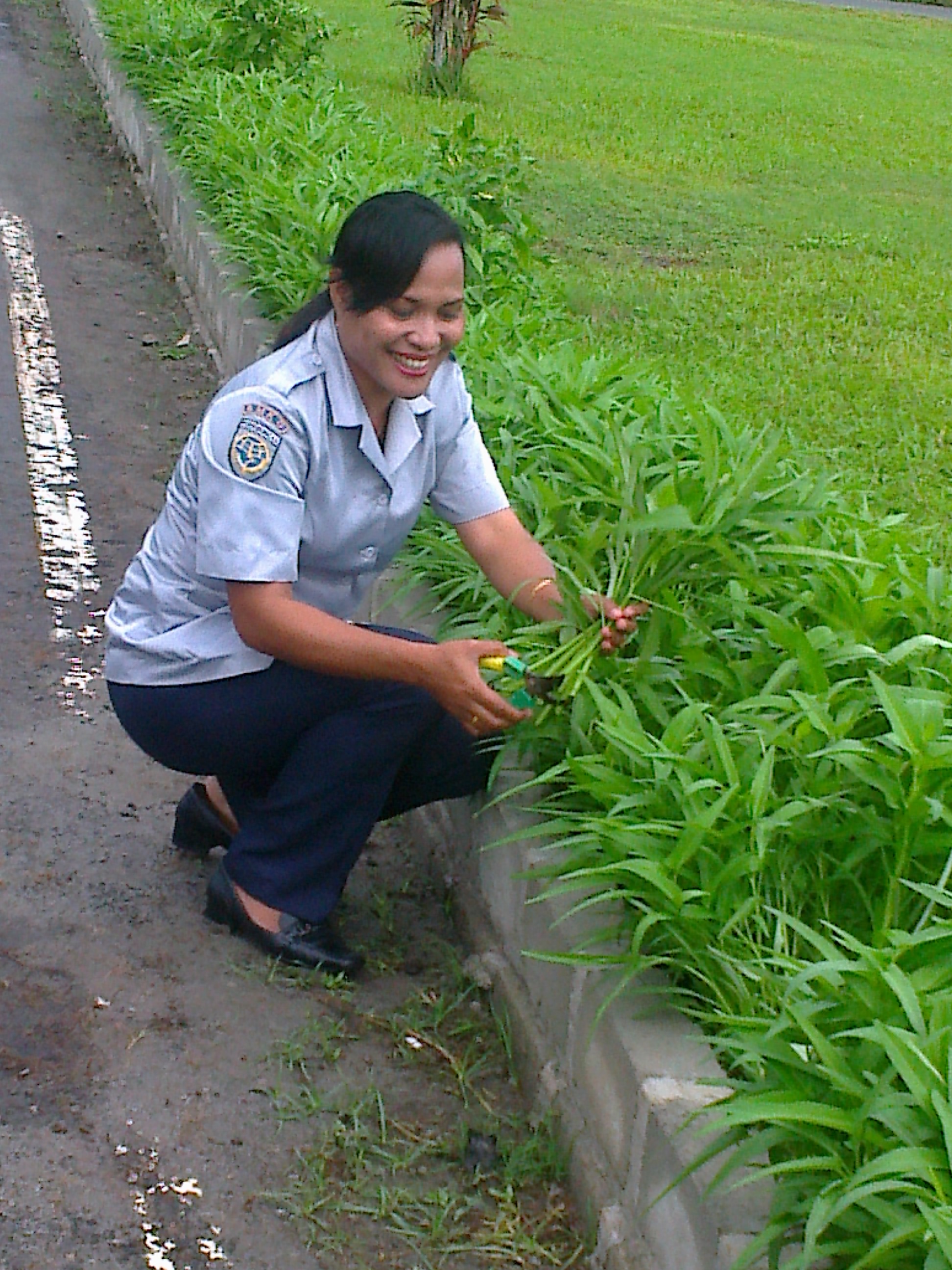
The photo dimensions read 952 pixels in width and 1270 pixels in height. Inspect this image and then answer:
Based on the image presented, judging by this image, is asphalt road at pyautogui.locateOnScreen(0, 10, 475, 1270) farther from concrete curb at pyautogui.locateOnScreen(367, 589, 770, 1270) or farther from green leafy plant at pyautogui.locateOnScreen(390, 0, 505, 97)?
green leafy plant at pyautogui.locateOnScreen(390, 0, 505, 97)

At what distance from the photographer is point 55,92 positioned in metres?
12.1

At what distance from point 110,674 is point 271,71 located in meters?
7.29

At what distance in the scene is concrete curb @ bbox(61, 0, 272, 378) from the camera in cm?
611

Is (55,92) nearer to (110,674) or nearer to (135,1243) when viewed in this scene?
Answer: (110,674)

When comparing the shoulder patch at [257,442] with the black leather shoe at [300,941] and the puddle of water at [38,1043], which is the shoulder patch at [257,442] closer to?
the black leather shoe at [300,941]

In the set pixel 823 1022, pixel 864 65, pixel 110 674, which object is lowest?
pixel 864 65

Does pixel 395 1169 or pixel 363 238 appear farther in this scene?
pixel 363 238

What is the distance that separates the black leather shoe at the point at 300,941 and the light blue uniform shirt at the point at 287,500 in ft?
1.46

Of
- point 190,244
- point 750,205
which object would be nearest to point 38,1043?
point 190,244

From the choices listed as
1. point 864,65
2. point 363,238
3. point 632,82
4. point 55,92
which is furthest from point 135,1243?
point 864,65

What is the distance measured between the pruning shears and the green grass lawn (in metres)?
2.09

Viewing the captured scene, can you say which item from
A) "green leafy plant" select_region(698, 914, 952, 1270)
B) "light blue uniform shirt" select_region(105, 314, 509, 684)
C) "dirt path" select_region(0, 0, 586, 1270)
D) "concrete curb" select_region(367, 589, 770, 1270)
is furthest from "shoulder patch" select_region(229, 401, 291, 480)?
"green leafy plant" select_region(698, 914, 952, 1270)

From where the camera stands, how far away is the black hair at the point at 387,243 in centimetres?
296

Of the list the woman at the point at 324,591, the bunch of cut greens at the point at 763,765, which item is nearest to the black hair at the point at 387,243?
the woman at the point at 324,591
